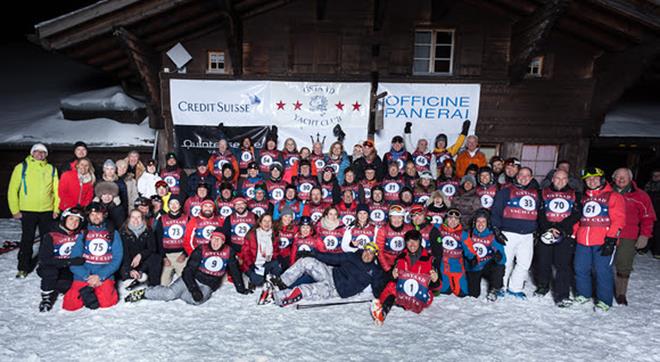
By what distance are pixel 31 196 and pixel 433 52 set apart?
896cm

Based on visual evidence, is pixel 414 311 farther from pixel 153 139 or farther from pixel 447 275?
pixel 153 139

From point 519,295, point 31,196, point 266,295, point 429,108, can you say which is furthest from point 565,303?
point 31,196

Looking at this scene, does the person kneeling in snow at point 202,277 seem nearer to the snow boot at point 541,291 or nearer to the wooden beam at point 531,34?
the snow boot at point 541,291

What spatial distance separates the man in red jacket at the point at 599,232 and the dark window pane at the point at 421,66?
5.00m

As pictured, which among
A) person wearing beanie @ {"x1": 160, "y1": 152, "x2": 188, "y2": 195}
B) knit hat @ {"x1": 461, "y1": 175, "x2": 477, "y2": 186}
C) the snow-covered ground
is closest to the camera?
the snow-covered ground

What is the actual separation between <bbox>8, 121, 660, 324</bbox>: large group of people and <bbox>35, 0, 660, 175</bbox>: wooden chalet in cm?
347

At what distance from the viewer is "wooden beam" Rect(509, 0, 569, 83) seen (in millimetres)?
7414

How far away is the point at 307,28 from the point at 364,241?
5822 millimetres

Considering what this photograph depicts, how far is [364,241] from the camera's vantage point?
6.06 m

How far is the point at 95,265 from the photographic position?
5355mm

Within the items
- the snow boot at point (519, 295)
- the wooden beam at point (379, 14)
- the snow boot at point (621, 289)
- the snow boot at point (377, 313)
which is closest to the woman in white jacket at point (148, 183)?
the snow boot at point (377, 313)

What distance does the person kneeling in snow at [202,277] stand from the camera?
5438 mm

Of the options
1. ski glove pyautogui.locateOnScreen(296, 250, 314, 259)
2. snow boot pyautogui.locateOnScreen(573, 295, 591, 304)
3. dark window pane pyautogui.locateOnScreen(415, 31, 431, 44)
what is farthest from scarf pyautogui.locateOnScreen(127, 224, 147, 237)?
dark window pane pyautogui.locateOnScreen(415, 31, 431, 44)

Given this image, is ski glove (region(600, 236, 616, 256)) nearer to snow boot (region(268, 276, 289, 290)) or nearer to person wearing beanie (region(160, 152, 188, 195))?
snow boot (region(268, 276, 289, 290))
